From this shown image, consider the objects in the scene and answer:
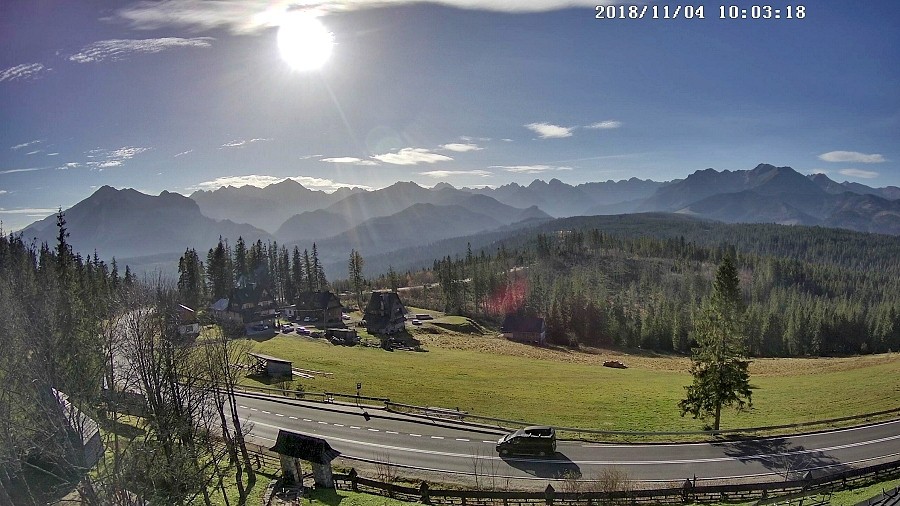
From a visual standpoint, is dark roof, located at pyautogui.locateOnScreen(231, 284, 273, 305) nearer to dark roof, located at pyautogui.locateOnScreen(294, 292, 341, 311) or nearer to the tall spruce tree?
dark roof, located at pyautogui.locateOnScreen(294, 292, 341, 311)

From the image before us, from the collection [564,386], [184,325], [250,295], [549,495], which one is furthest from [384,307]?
[549,495]

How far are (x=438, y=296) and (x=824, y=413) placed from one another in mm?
125335

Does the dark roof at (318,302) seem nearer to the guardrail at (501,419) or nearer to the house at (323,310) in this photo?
the house at (323,310)

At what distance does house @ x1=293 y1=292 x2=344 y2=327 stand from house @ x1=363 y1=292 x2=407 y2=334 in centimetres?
657

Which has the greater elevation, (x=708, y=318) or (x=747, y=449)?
(x=708, y=318)

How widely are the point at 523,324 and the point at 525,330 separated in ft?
5.26

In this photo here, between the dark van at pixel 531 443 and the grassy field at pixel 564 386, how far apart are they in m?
7.47

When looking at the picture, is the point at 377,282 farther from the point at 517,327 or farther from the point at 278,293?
the point at 517,327

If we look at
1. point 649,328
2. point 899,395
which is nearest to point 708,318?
point 899,395

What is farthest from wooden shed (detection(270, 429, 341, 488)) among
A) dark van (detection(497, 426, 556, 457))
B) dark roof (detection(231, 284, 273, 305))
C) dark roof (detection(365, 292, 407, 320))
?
dark roof (detection(231, 284, 273, 305))

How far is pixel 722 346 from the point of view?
127 feet

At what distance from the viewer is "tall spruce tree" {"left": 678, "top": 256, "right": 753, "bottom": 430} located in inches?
1507

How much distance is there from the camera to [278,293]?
143m

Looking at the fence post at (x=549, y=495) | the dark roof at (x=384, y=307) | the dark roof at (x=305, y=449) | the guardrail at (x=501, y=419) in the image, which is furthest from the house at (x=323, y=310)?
the fence post at (x=549, y=495)
